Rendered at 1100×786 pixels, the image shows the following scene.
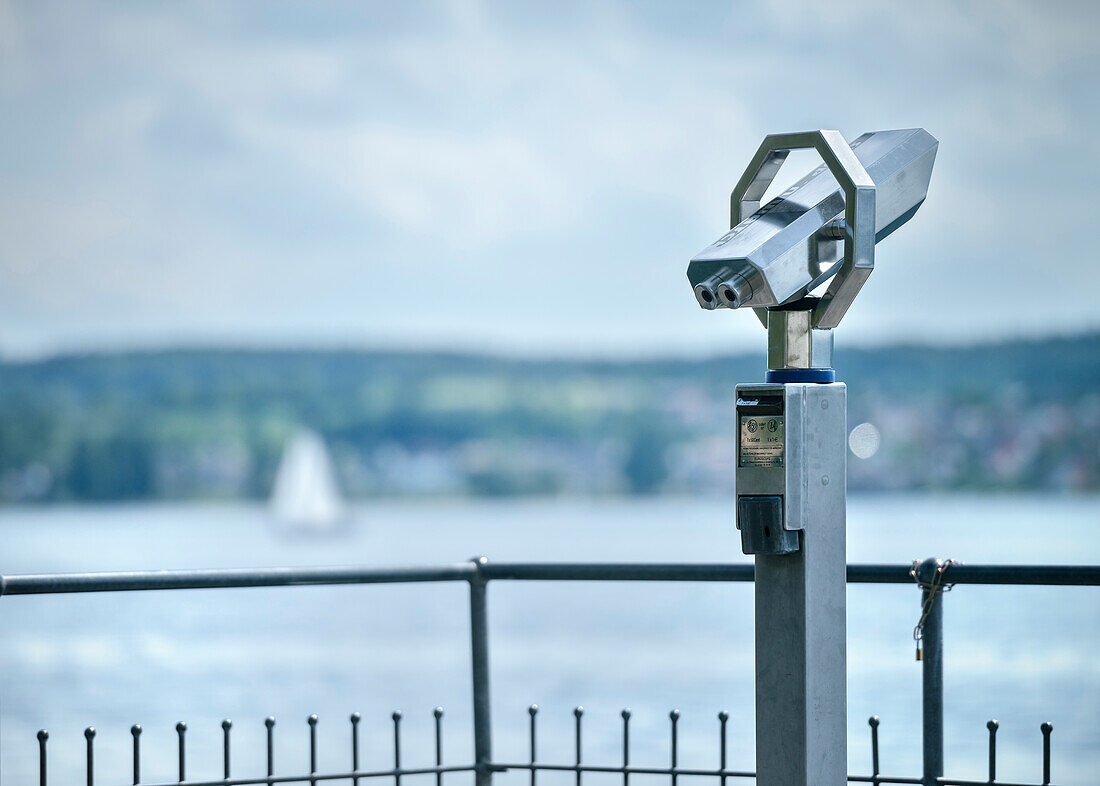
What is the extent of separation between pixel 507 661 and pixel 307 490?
25.0m

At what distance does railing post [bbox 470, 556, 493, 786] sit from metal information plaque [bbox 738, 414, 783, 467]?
122cm

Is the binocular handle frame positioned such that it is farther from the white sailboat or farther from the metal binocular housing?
the white sailboat

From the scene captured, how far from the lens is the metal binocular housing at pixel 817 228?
2.24 metres

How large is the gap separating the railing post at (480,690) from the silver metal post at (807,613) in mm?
1169

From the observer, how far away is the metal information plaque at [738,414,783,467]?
2305 mm

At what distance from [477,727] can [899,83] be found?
225 ft

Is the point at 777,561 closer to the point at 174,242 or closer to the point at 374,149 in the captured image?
the point at 174,242

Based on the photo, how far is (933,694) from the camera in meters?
3.02

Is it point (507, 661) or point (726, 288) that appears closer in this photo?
point (726, 288)

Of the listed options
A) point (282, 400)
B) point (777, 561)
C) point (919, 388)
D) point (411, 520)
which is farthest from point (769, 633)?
point (411, 520)

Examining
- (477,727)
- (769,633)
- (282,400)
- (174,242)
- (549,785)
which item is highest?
(174,242)

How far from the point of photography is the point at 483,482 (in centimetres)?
6738

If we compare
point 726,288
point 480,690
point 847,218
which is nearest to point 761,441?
point 726,288

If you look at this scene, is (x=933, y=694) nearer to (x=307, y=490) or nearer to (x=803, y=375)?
(x=803, y=375)
